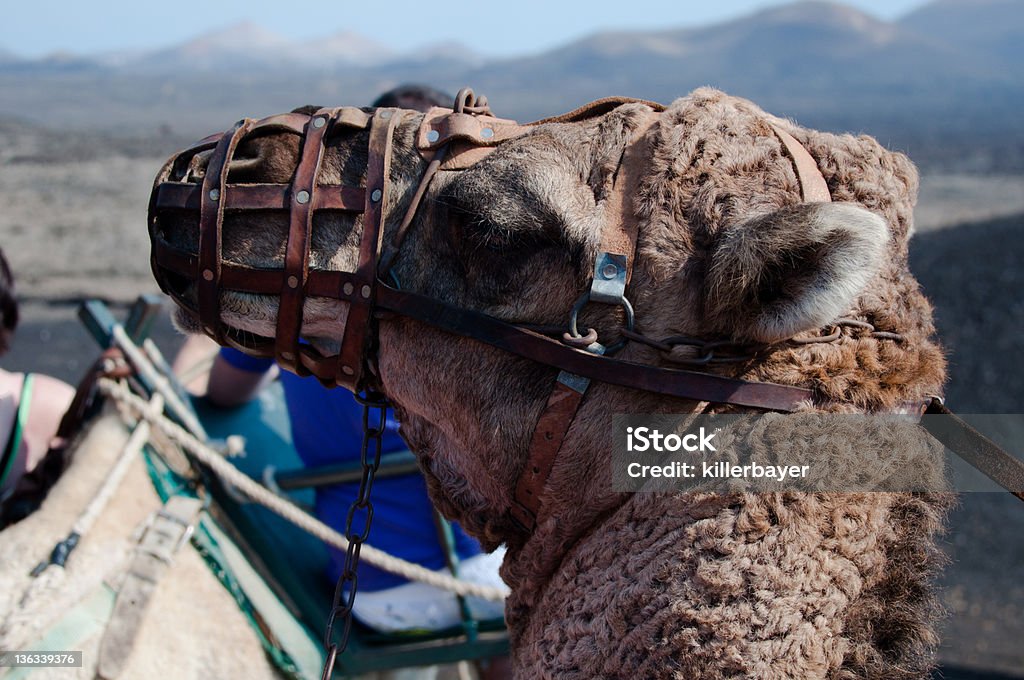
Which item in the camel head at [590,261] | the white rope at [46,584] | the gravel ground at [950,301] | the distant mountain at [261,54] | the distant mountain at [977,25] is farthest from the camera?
the distant mountain at [261,54]

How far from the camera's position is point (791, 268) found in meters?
1.86

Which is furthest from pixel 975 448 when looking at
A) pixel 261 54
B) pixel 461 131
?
pixel 261 54

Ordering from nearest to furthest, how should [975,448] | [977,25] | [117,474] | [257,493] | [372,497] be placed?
[975,448] < [117,474] < [257,493] < [372,497] < [977,25]

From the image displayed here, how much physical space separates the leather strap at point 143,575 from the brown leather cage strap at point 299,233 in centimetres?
111

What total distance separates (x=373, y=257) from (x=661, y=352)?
74 centimetres

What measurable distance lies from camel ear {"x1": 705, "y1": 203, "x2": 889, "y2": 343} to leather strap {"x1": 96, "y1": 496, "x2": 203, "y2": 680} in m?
2.03

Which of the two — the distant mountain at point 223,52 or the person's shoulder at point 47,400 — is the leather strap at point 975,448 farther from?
the distant mountain at point 223,52

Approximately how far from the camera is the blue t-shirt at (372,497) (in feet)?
11.6

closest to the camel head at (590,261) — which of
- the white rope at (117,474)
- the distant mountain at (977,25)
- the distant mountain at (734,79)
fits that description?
the white rope at (117,474)

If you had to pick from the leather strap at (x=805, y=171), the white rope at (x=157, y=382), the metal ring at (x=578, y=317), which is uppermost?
the leather strap at (x=805, y=171)

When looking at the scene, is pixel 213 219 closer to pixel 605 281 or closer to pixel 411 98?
pixel 605 281

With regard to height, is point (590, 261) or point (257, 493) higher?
point (590, 261)

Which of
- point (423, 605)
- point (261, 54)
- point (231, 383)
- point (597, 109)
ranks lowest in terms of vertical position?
point (423, 605)

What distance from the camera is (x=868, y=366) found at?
6.37ft
